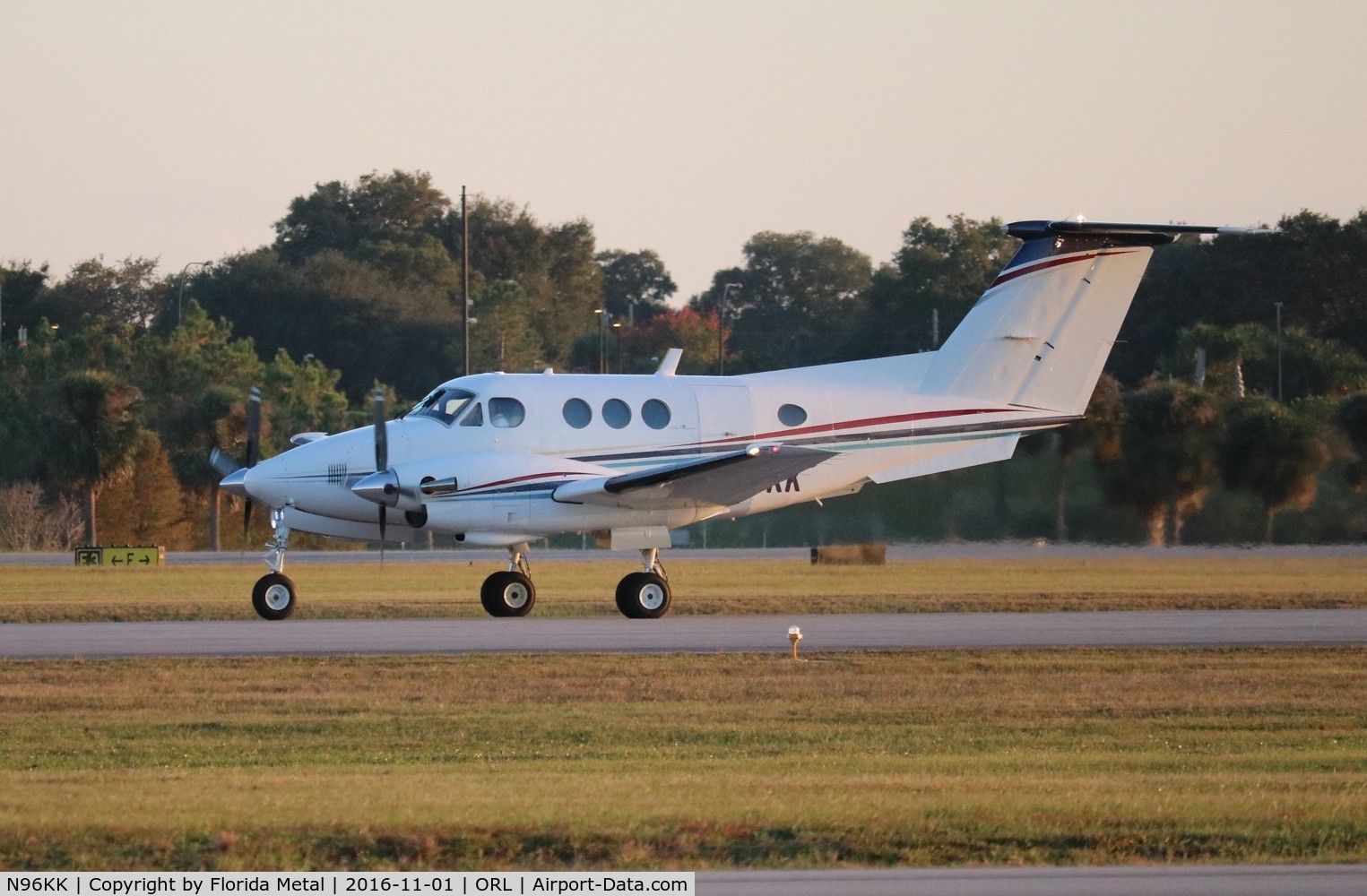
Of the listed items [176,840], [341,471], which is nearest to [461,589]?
[341,471]

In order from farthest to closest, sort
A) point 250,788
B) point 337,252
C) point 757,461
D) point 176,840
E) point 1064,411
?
point 337,252, point 1064,411, point 757,461, point 250,788, point 176,840

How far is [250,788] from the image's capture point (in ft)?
36.1

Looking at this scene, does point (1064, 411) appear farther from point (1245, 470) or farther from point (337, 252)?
point (337, 252)

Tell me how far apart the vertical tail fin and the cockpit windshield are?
682cm

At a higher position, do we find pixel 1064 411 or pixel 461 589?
pixel 1064 411

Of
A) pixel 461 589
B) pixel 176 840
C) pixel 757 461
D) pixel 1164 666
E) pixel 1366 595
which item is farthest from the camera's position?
pixel 461 589

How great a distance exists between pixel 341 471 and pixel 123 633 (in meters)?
3.58

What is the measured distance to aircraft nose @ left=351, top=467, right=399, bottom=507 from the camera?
22.3m

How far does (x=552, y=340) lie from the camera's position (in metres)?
92.1

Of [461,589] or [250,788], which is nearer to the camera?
[250,788]

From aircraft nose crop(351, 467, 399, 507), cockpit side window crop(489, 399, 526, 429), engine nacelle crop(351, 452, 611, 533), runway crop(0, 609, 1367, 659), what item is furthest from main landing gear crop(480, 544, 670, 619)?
aircraft nose crop(351, 467, 399, 507)

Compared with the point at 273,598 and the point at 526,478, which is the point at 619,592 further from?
the point at 273,598

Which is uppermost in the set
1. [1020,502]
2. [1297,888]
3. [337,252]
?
[337,252]

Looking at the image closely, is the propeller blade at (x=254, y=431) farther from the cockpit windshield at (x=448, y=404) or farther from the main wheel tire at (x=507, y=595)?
the main wheel tire at (x=507, y=595)
